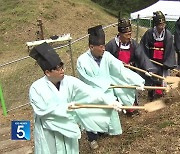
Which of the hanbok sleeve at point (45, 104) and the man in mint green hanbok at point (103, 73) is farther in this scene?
the man in mint green hanbok at point (103, 73)

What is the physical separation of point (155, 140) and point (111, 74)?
119 cm

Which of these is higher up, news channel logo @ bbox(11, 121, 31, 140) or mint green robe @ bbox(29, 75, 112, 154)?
mint green robe @ bbox(29, 75, 112, 154)

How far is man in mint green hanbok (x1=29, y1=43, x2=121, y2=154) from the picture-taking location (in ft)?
12.6

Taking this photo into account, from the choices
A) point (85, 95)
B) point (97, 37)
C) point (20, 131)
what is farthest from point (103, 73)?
point (20, 131)

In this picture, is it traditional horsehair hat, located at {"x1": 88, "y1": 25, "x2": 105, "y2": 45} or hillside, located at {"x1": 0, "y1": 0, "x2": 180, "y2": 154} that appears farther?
hillside, located at {"x1": 0, "y1": 0, "x2": 180, "y2": 154}

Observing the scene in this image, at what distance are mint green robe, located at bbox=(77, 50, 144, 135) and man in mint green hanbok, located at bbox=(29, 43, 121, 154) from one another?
853 mm

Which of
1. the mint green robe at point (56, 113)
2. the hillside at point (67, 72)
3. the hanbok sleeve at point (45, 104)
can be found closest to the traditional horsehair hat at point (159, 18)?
the hillside at point (67, 72)

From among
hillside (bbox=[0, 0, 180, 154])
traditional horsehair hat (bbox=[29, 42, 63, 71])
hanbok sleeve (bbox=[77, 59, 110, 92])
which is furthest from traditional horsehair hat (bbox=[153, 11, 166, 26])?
traditional horsehair hat (bbox=[29, 42, 63, 71])

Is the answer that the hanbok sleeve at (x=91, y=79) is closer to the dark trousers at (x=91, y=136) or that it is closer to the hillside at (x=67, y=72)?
the dark trousers at (x=91, y=136)

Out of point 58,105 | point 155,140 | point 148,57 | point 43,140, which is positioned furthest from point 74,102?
point 148,57

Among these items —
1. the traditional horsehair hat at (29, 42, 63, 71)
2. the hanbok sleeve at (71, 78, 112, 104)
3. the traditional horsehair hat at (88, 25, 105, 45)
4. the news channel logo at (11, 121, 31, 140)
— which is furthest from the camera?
the traditional horsehair hat at (88, 25, 105, 45)

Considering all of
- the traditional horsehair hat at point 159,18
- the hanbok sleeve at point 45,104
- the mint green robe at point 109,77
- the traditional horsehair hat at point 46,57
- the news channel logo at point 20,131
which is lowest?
the news channel logo at point 20,131

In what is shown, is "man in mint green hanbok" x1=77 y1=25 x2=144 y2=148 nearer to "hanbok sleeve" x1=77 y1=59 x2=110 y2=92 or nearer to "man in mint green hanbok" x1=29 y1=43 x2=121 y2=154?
"hanbok sleeve" x1=77 y1=59 x2=110 y2=92

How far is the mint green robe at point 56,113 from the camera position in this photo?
3891 mm
